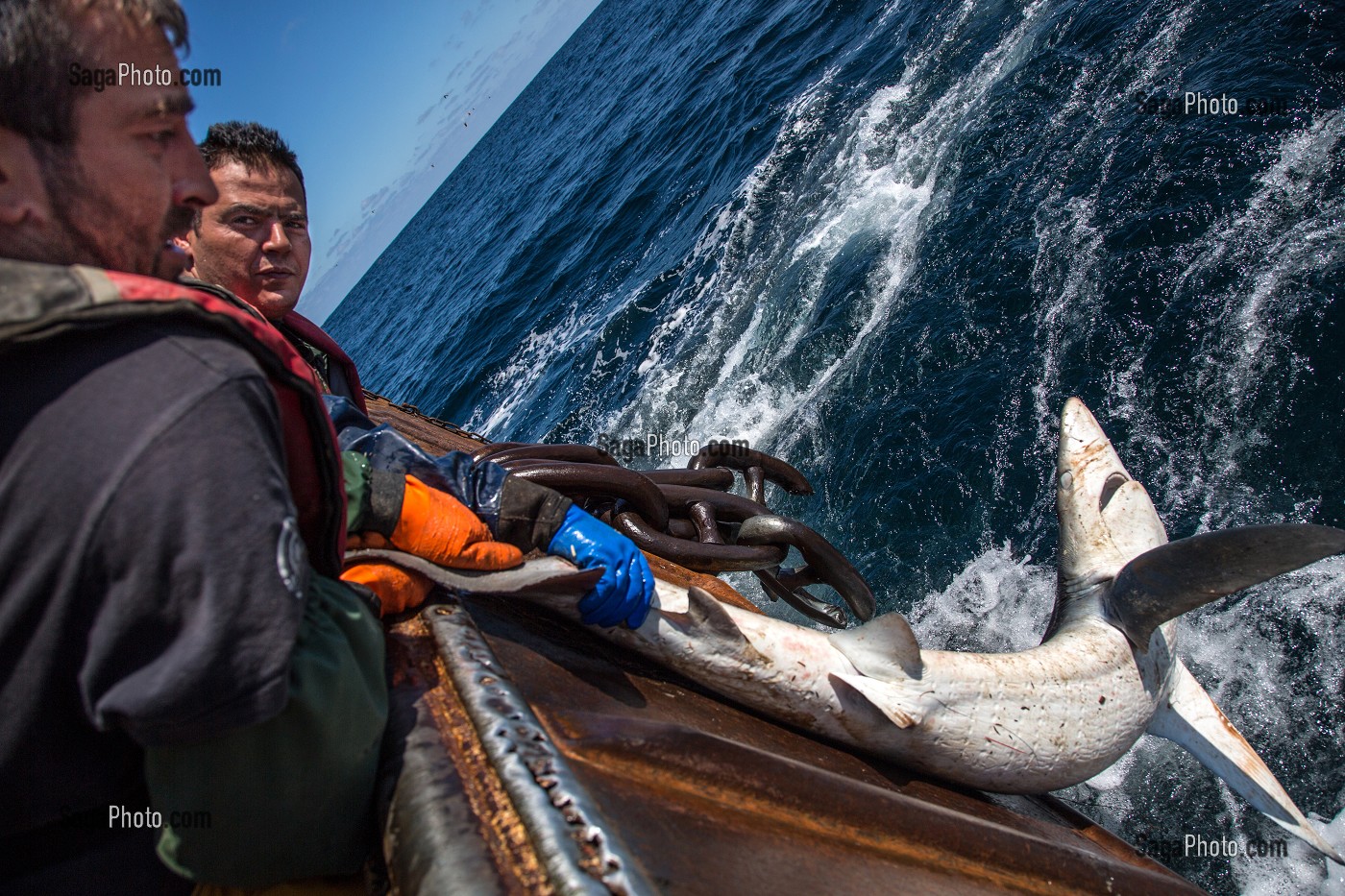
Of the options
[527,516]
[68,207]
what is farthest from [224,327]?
[527,516]

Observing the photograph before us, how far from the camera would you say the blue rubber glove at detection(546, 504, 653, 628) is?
2.57 m

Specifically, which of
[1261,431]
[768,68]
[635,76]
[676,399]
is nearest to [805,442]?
[676,399]

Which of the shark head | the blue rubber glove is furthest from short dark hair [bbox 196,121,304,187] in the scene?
the shark head

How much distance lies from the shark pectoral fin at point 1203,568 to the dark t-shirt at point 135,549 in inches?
124

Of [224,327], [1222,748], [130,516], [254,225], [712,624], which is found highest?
[254,225]

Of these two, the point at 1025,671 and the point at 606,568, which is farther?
the point at 1025,671

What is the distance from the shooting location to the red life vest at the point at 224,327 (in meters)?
1.06

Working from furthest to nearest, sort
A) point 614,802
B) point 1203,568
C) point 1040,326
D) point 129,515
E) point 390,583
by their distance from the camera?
1. point 1040,326
2. point 1203,568
3. point 390,583
4. point 614,802
5. point 129,515

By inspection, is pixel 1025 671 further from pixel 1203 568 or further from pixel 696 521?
pixel 696 521

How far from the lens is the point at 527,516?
264 centimetres

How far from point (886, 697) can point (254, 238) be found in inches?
128

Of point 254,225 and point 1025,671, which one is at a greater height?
point 254,225

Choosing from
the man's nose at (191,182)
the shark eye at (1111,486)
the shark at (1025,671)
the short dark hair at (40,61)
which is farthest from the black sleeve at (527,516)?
the shark eye at (1111,486)

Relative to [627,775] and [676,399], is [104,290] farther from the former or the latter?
[676,399]
